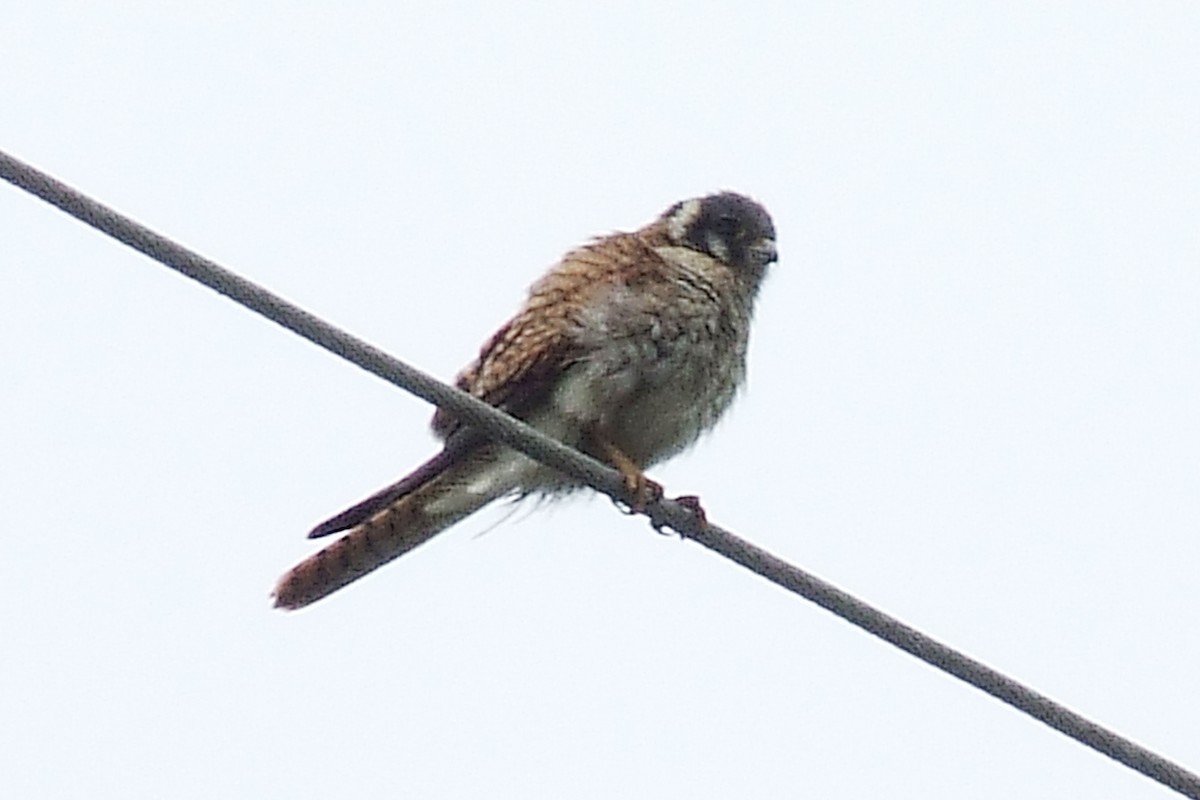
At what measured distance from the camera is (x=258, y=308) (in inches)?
168

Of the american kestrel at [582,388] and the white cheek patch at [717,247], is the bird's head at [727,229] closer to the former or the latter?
the white cheek patch at [717,247]

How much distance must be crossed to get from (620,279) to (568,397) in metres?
0.45

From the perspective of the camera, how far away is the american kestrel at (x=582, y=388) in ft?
20.8

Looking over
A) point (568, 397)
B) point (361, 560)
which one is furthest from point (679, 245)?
point (361, 560)

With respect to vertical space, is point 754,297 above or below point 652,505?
above

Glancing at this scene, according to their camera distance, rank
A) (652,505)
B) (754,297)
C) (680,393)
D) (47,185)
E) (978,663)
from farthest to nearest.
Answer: (754,297)
(680,393)
(652,505)
(978,663)
(47,185)

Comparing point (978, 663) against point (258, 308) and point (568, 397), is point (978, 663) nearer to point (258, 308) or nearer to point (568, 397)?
point (258, 308)

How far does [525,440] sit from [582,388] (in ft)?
5.76

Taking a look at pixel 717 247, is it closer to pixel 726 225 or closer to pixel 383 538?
pixel 726 225

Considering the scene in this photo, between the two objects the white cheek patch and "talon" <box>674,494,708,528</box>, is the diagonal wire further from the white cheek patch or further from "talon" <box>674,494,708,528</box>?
the white cheek patch

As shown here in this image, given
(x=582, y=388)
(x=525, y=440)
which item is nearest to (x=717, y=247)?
(x=582, y=388)

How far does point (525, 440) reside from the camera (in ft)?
15.4

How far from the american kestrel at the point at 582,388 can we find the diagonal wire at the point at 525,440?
1.41 metres

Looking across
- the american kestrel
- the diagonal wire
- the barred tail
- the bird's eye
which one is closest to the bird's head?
the bird's eye
